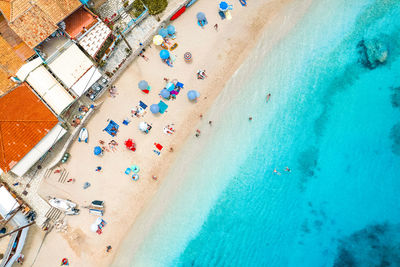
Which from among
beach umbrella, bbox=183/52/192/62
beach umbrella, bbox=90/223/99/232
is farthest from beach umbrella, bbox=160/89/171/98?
beach umbrella, bbox=90/223/99/232

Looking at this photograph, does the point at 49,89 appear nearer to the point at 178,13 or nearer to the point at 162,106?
the point at 162,106

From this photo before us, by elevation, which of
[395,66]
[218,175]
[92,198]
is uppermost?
[92,198]

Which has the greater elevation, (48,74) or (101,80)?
(48,74)

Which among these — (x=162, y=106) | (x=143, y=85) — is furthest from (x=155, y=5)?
(x=162, y=106)

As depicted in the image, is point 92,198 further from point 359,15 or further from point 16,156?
point 359,15

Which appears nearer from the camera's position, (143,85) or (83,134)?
(143,85)

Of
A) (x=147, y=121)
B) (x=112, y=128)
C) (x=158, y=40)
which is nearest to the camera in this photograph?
(x=158, y=40)

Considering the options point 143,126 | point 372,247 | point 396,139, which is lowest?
point 372,247

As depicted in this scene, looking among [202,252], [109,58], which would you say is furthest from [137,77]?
[202,252]
